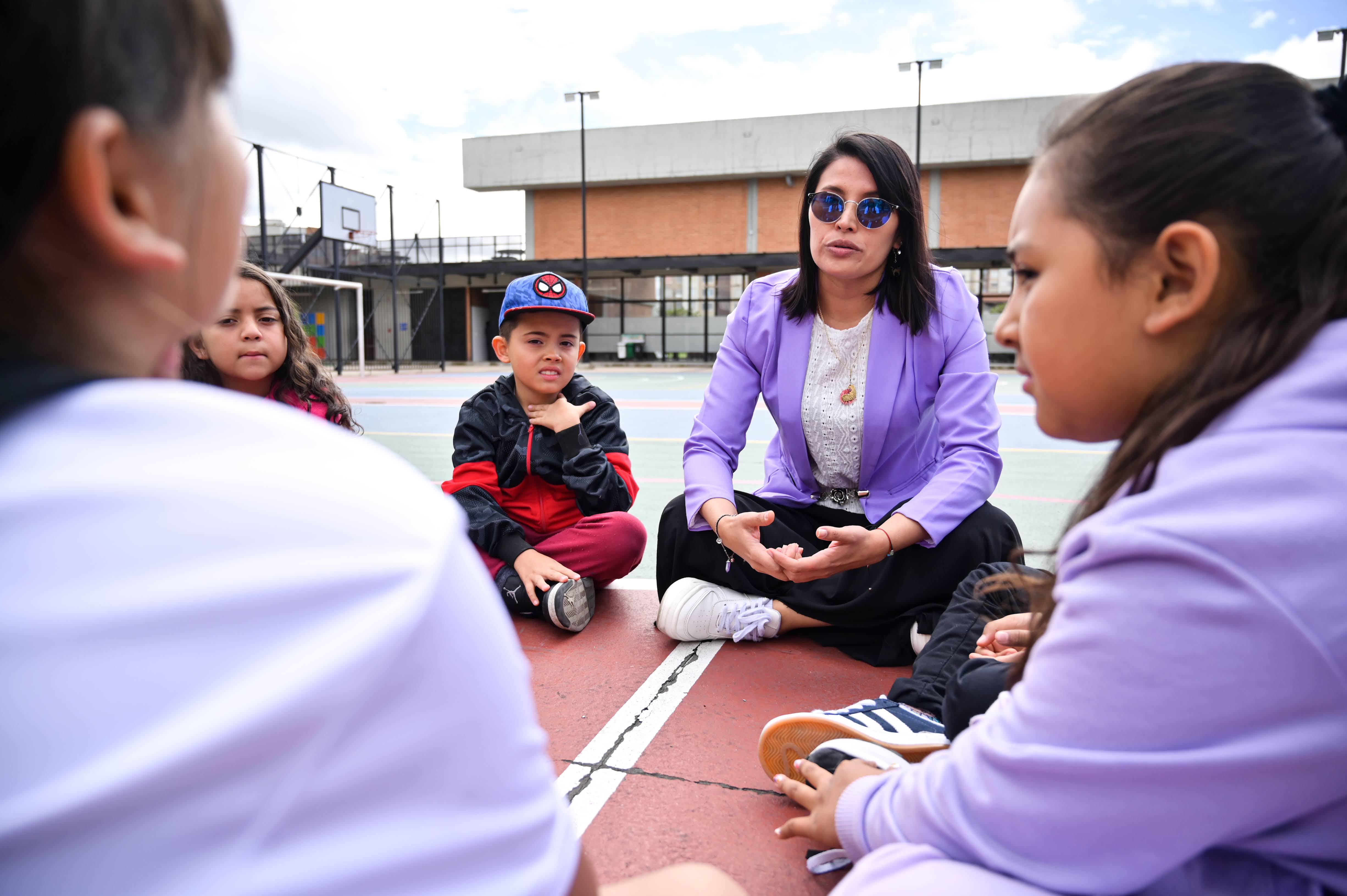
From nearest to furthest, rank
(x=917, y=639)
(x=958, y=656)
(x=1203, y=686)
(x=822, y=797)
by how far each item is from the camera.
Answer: (x=1203, y=686)
(x=822, y=797)
(x=958, y=656)
(x=917, y=639)

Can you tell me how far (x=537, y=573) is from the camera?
9.19 feet

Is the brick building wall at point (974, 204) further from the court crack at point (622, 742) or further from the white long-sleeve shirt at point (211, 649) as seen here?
the white long-sleeve shirt at point (211, 649)

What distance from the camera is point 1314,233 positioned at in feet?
2.98

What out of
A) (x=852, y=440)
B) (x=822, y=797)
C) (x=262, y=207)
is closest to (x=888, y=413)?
(x=852, y=440)

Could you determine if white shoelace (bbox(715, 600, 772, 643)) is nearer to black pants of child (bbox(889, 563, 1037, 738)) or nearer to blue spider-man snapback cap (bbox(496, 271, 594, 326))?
black pants of child (bbox(889, 563, 1037, 738))

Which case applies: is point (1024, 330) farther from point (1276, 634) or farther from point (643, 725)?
point (643, 725)

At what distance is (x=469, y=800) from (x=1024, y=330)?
35.2 inches

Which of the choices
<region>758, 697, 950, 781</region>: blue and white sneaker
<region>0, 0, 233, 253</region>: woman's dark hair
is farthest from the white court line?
<region>0, 0, 233, 253</region>: woman's dark hair

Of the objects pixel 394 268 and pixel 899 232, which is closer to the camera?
pixel 899 232

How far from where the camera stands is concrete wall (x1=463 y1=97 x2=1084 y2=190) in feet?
84.9

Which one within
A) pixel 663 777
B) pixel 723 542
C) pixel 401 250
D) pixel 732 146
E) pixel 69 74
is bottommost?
pixel 663 777

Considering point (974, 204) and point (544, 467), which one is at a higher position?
point (974, 204)

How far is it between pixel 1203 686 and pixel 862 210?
197 cm

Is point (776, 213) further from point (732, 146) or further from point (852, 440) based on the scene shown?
point (852, 440)
